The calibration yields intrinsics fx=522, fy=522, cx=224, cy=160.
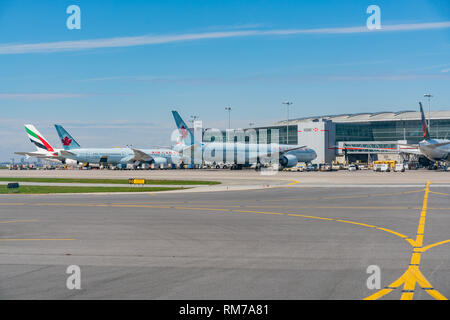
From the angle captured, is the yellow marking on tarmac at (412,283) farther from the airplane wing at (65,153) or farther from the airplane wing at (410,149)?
the airplane wing at (65,153)

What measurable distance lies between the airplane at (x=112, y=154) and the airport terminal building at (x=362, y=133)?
41.0 metres

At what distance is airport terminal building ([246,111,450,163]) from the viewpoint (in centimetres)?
13012

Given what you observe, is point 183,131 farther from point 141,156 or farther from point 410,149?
point 410,149

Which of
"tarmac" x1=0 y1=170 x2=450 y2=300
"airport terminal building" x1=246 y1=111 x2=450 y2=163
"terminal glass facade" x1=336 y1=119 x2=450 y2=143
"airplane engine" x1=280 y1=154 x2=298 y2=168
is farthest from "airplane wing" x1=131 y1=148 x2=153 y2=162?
"tarmac" x1=0 y1=170 x2=450 y2=300

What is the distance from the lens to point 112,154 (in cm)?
10644

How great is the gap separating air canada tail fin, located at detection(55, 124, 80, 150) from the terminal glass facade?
239 feet

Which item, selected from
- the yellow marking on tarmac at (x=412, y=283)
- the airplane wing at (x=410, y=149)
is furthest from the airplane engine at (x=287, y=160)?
the yellow marking on tarmac at (x=412, y=283)

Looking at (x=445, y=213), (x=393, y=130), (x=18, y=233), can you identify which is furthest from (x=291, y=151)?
(x=18, y=233)

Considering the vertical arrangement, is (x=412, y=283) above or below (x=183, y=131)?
below

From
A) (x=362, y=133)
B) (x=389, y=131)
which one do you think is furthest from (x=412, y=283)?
(x=362, y=133)

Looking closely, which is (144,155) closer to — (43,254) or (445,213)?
(445,213)

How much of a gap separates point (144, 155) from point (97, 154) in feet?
30.8

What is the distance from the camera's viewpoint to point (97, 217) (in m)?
21.4

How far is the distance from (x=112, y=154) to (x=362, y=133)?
76.3 meters
